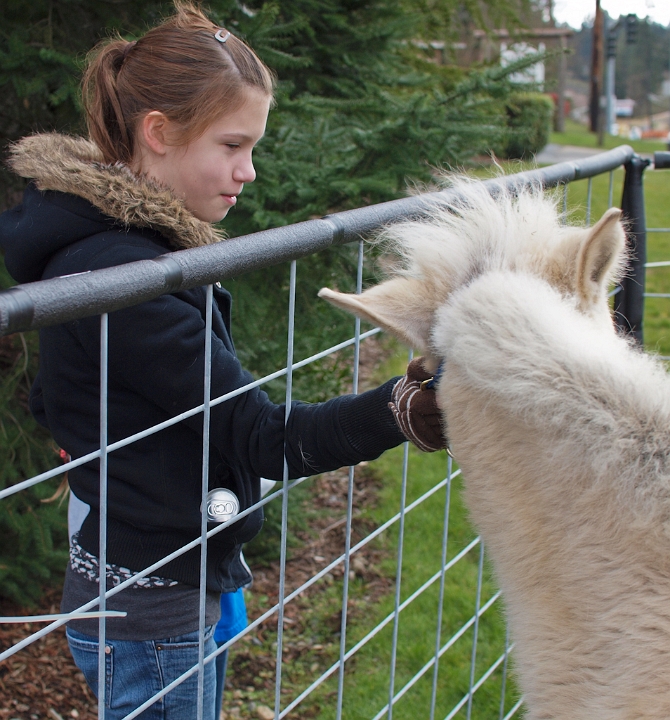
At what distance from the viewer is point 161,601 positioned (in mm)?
1859

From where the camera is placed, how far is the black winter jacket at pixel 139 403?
1.69 metres

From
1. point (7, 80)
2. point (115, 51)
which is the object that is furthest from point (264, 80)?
point (7, 80)

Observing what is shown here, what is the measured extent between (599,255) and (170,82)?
1.07 m

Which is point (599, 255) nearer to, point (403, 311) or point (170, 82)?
point (403, 311)

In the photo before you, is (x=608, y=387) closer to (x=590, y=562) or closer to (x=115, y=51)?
(x=590, y=562)

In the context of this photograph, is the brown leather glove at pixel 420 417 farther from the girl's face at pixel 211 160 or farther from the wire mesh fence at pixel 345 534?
the girl's face at pixel 211 160

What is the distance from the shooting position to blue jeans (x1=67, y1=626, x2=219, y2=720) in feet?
6.17

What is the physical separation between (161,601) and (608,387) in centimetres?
111

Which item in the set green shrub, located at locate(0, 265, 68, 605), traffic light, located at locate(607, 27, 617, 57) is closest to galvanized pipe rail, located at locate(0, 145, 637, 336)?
green shrub, located at locate(0, 265, 68, 605)

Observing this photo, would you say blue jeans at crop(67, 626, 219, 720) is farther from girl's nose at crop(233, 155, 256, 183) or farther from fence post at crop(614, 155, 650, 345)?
fence post at crop(614, 155, 650, 345)

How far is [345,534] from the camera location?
301 centimetres

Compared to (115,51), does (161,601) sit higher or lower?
lower

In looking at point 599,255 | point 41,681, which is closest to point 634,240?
point 599,255

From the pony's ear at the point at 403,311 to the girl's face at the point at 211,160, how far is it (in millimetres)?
519
